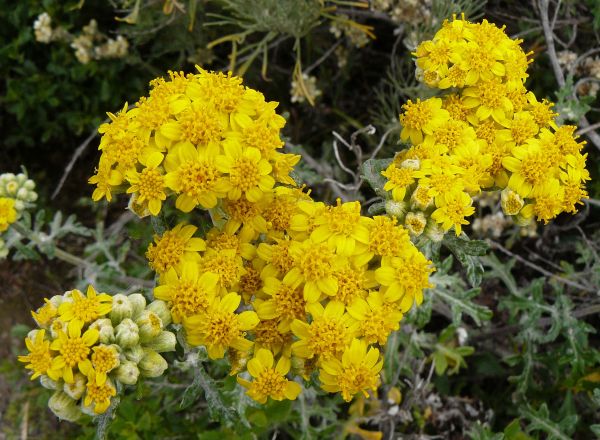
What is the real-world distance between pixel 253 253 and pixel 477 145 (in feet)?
3.14

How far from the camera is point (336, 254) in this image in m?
2.27

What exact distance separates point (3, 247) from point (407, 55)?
9.52 ft

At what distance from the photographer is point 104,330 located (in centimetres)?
213

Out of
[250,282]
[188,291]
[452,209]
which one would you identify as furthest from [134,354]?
[452,209]

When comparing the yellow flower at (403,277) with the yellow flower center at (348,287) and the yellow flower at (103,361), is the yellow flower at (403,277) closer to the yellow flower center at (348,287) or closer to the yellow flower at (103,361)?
the yellow flower center at (348,287)

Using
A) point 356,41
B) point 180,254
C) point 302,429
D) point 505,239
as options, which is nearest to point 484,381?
point 505,239

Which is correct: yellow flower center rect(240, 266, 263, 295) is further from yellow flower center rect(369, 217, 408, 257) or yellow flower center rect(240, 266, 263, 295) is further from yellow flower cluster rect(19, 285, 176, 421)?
yellow flower center rect(369, 217, 408, 257)

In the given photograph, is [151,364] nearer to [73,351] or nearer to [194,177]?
[73,351]

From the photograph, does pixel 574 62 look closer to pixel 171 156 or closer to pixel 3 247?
pixel 171 156

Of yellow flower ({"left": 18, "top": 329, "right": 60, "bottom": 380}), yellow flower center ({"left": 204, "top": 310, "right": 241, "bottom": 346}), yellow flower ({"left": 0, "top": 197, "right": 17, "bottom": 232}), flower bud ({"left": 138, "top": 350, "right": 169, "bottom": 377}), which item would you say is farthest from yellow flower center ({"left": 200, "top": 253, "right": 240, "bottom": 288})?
yellow flower ({"left": 0, "top": 197, "right": 17, "bottom": 232})

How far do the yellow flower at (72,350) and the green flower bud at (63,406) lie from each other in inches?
4.1

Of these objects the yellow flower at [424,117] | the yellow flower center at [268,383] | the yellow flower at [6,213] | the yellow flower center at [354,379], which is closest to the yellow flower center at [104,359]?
the yellow flower center at [268,383]

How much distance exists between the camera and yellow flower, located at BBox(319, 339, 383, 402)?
2.19 m

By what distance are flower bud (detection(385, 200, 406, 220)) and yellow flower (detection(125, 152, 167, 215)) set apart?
82 centimetres
